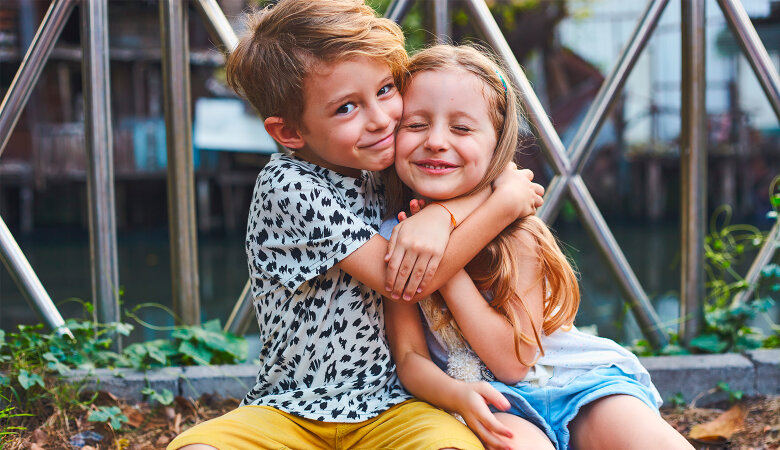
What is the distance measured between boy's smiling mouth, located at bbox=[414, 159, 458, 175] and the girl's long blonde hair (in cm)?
9

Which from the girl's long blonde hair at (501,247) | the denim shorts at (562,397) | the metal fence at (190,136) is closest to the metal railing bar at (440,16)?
the metal fence at (190,136)

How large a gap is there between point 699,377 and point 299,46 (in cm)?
144

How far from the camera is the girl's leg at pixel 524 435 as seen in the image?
3.87 feet

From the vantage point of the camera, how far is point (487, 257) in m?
1.35

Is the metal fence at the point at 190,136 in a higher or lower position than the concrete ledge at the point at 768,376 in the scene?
higher

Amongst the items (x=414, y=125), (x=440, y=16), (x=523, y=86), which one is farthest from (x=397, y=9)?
(x=414, y=125)

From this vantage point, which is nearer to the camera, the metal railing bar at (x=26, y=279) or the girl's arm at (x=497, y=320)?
the girl's arm at (x=497, y=320)

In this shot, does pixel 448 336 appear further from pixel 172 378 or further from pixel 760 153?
pixel 760 153

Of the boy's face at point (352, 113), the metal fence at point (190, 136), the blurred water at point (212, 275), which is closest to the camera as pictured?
the boy's face at point (352, 113)

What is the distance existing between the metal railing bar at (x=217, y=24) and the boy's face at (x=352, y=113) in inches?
27.8

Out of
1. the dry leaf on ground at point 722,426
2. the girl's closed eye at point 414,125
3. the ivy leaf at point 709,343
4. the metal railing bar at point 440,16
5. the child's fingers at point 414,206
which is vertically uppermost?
the metal railing bar at point 440,16

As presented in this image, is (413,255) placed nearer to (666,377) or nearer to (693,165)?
(666,377)

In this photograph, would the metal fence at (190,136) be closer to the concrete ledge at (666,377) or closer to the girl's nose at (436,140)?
the concrete ledge at (666,377)

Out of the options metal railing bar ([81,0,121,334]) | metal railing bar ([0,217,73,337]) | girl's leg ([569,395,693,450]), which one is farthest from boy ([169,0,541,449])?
metal railing bar ([0,217,73,337])
